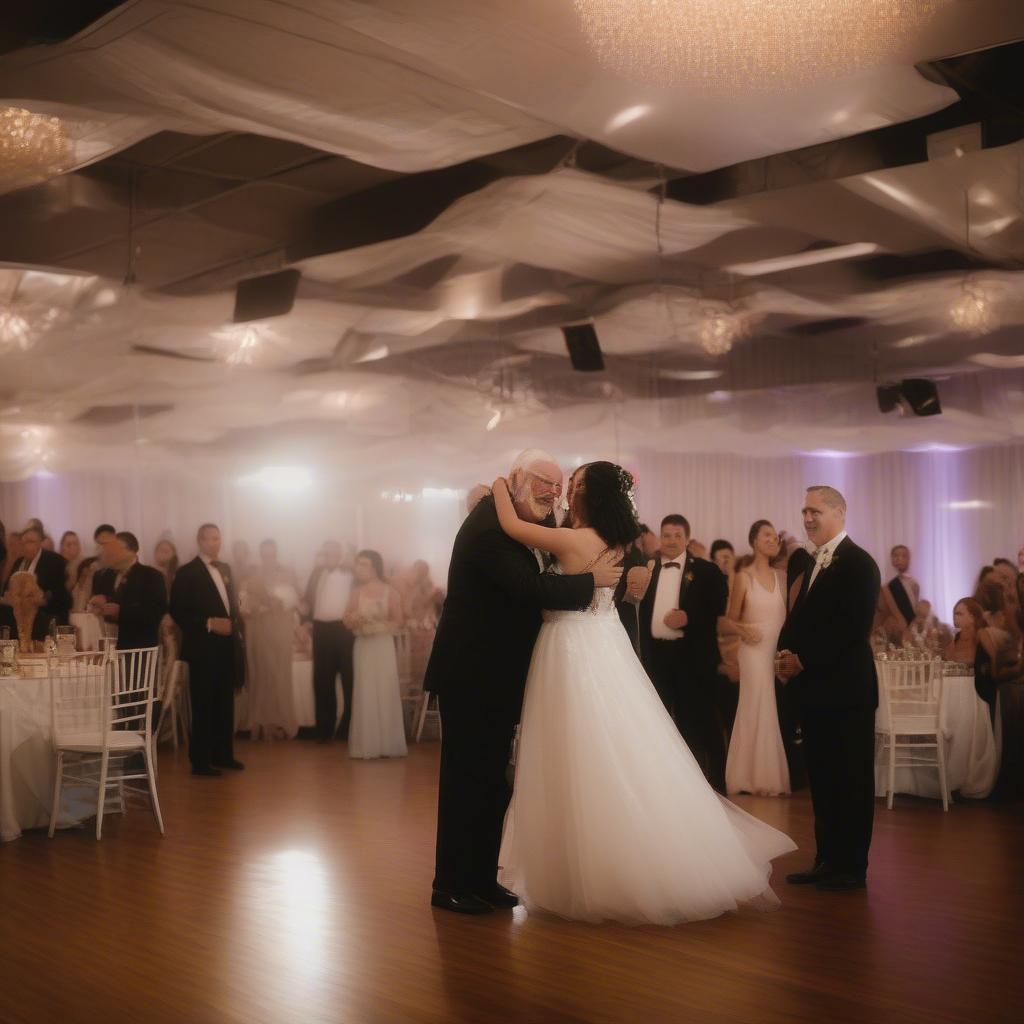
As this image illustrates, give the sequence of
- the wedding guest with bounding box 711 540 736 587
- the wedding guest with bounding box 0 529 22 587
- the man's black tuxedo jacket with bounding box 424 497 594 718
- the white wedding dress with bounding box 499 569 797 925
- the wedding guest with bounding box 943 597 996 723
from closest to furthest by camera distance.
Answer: the white wedding dress with bounding box 499 569 797 925 < the man's black tuxedo jacket with bounding box 424 497 594 718 < the wedding guest with bounding box 943 597 996 723 < the wedding guest with bounding box 0 529 22 587 < the wedding guest with bounding box 711 540 736 587

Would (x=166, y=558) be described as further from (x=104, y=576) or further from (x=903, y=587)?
(x=903, y=587)

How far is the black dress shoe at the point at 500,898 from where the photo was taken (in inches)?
177

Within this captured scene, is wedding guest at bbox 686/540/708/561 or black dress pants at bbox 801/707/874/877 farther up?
wedding guest at bbox 686/540/708/561

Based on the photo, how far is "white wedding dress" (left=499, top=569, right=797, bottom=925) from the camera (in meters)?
4.17

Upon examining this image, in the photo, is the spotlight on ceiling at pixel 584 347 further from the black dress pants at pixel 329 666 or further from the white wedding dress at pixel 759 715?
the white wedding dress at pixel 759 715

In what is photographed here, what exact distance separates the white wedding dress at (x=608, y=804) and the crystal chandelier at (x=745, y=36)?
2552mm

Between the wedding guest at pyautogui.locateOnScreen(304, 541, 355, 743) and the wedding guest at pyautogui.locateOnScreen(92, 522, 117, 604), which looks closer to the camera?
the wedding guest at pyautogui.locateOnScreen(92, 522, 117, 604)

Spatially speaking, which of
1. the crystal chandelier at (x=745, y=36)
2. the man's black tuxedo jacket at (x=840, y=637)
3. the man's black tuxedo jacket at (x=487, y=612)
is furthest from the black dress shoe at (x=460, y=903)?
the crystal chandelier at (x=745, y=36)

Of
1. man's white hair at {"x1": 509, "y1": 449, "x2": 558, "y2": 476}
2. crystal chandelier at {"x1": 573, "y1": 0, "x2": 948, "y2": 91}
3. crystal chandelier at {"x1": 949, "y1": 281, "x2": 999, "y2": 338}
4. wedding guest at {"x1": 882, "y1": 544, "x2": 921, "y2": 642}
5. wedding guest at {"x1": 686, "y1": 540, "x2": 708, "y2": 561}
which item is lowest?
wedding guest at {"x1": 882, "y1": 544, "x2": 921, "y2": 642}

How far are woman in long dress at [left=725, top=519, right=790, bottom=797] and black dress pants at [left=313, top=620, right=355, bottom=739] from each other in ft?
12.6

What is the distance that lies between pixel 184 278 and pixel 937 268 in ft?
18.9

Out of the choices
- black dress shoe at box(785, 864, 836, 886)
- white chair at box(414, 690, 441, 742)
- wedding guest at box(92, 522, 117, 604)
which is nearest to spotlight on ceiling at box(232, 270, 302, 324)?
wedding guest at box(92, 522, 117, 604)

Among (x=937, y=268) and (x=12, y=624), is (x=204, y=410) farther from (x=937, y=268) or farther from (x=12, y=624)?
(x=937, y=268)

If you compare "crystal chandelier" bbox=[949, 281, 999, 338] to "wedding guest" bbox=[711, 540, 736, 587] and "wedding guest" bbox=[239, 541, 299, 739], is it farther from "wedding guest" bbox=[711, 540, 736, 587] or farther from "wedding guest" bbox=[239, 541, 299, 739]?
"wedding guest" bbox=[239, 541, 299, 739]
